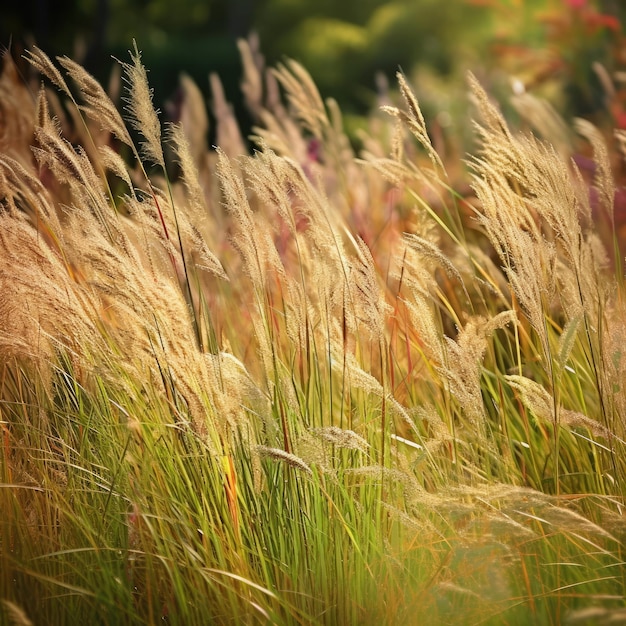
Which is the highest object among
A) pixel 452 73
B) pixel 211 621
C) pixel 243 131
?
pixel 452 73

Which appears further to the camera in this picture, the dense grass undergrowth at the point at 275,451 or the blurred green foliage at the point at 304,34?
the blurred green foliage at the point at 304,34

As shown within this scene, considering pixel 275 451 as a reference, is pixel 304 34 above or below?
above

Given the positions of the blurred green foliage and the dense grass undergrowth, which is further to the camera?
the blurred green foliage

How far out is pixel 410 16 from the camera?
1383 cm

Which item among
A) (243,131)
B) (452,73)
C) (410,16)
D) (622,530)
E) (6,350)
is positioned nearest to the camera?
(622,530)

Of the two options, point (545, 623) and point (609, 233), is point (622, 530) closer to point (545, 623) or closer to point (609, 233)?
point (545, 623)

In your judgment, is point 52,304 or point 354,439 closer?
point 354,439

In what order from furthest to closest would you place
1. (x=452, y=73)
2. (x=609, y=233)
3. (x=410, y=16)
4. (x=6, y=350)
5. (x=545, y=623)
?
(x=452, y=73), (x=410, y=16), (x=609, y=233), (x=6, y=350), (x=545, y=623)

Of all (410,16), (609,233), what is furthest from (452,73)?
(609,233)

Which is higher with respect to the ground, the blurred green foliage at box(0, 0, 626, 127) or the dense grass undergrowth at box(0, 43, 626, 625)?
the blurred green foliage at box(0, 0, 626, 127)

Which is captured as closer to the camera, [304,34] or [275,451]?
[275,451]

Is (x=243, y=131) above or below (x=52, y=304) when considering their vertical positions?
above

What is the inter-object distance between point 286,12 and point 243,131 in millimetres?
4004

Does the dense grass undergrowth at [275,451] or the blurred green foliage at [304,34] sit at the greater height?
the blurred green foliage at [304,34]
